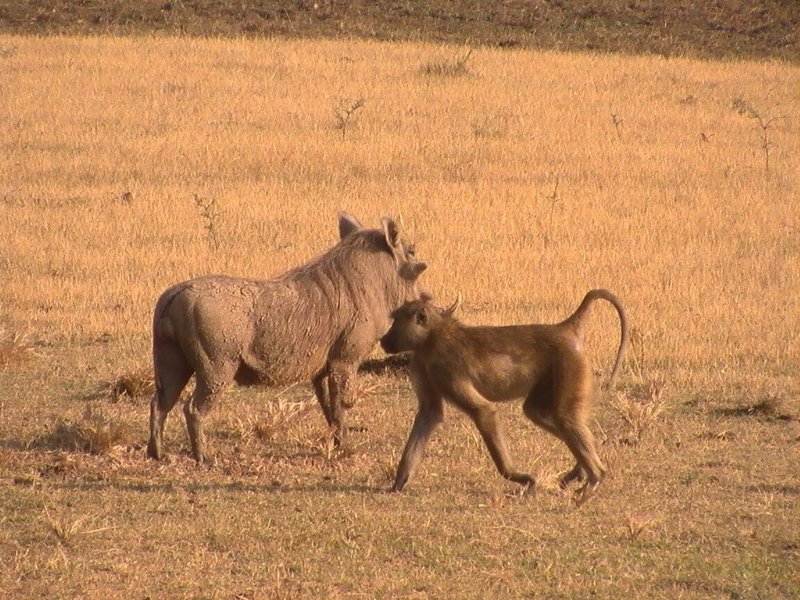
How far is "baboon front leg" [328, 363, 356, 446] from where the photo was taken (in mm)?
8352

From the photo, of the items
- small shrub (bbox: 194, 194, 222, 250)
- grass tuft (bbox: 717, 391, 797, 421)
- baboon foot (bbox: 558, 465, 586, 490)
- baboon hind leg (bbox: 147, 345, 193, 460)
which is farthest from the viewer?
small shrub (bbox: 194, 194, 222, 250)

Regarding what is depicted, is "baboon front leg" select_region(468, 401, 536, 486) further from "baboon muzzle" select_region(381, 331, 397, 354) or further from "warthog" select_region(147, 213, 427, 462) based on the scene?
"warthog" select_region(147, 213, 427, 462)

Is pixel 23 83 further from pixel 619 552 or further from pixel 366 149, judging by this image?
pixel 619 552

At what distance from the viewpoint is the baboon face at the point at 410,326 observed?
768cm

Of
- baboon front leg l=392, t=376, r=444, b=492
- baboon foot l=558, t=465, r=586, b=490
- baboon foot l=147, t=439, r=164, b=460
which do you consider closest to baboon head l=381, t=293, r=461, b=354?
baboon front leg l=392, t=376, r=444, b=492

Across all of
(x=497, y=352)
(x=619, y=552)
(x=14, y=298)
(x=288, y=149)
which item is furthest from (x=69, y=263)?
(x=619, y=552)

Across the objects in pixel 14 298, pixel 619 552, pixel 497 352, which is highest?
pixel 497 352

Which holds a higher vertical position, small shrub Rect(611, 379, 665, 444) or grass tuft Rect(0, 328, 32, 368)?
small shrub Rect(611, 379, 665, 444)

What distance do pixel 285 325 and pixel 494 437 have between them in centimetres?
149

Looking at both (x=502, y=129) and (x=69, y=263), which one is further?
(x=502, y=129)

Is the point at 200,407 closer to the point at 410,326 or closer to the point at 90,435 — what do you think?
the point at 90,435

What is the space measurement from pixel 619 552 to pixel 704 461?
192cm

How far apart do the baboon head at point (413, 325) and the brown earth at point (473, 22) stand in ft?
67.1

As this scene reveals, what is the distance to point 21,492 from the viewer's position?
24.2ft
